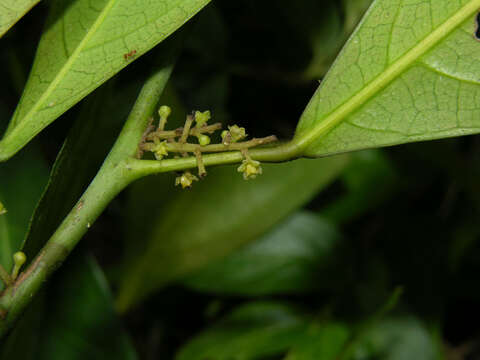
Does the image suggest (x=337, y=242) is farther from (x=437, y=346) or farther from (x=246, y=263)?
(x=437, y=346)

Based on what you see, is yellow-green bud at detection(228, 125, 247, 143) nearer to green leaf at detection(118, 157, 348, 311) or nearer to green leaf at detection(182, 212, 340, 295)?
green leaf at detection(118, 157, 348, 311)

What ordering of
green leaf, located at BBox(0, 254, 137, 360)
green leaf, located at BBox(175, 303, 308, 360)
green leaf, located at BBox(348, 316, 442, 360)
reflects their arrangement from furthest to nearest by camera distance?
green leaf, located at BBox(348, 316, 442, 360) → green leaf, located at BBox(175, 303, 308, 360) → green leaf, located at BBox(0, 254, 137, 360)

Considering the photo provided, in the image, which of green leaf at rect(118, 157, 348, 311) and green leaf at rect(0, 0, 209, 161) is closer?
green leaf at rect(0, 0, 209, 161)

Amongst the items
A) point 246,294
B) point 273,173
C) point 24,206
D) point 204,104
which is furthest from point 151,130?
point 204,104

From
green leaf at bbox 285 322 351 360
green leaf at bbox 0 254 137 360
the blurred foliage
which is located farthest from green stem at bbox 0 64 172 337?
green leaf at bbox 285 322 351 360

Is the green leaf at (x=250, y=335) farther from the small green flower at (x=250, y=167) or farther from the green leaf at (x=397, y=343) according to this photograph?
the small green flower at (x=250, y=167)

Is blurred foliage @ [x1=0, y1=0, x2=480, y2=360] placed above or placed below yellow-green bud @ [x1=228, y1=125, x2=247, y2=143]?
below

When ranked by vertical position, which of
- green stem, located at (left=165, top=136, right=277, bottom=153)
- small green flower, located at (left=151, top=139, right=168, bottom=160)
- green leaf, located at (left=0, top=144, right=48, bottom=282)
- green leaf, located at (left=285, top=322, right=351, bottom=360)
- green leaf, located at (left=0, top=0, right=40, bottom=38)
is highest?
green leaf, located at (left=0, top=0, right=40, bottom=38)

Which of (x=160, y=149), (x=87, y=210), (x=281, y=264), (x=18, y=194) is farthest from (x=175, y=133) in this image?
(x=281, y=264)
